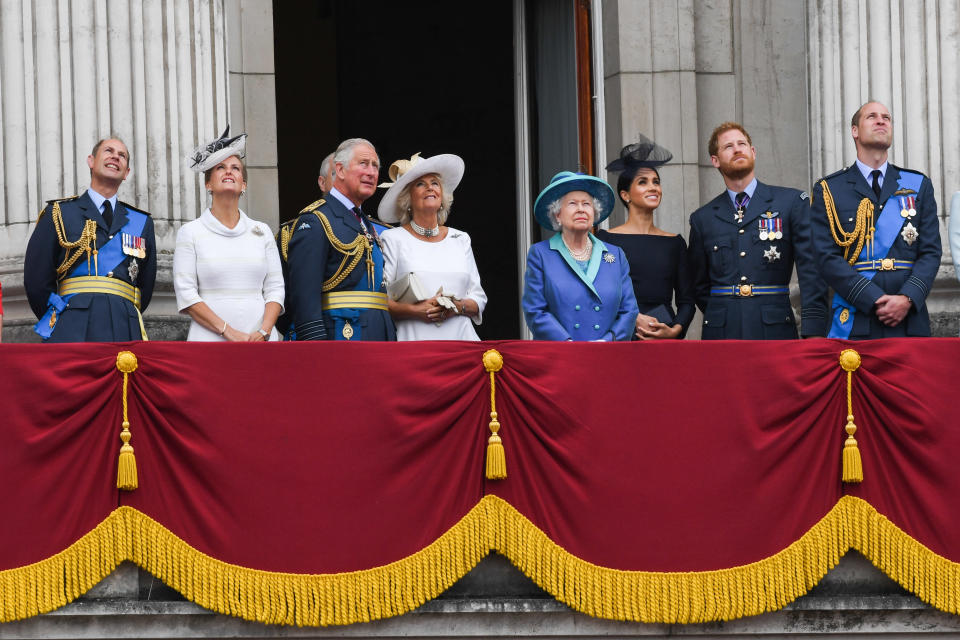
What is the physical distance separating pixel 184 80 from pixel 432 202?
209cm

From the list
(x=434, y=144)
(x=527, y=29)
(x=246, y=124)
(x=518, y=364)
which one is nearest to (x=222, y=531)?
(x=518, y=364)

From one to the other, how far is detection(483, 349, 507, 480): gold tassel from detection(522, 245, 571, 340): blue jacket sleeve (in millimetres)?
867

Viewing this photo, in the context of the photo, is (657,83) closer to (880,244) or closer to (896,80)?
(896,80)

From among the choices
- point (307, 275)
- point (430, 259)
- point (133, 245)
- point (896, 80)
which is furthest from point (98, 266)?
point (896, 80)

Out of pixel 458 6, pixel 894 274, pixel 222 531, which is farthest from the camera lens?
pixel 458 6

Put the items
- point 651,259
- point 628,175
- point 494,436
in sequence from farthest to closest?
point 628,175
point 651,259
point 494,436

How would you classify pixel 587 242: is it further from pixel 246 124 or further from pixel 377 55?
pixel 377 55

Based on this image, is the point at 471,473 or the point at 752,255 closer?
the point at 471,473

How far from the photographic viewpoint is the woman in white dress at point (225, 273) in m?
8.07

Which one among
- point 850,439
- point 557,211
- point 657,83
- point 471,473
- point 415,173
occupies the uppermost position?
point 657,83

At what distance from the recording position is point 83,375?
725 centimetres

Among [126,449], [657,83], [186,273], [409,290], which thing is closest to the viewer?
[126,449]

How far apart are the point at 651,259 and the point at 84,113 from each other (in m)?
3.16

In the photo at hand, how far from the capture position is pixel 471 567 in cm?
724
